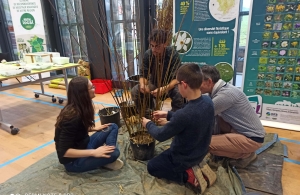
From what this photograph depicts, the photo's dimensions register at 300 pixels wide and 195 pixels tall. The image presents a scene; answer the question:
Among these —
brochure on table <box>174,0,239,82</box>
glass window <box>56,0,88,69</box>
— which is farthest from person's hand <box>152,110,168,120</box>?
glass window <box>56,0,88,69</box>

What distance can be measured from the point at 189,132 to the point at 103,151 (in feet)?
2.18

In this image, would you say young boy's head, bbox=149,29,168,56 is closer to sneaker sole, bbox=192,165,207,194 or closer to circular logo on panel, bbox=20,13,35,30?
sneaker sole, bbox=192,165,207,194

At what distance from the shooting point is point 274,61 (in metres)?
2.40

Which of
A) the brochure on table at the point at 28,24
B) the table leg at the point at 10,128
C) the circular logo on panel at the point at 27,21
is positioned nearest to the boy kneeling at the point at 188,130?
the table leg at the point at 10,128

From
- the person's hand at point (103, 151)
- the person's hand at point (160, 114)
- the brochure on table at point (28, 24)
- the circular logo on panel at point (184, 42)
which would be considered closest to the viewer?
the person's hand at point (103, 151)

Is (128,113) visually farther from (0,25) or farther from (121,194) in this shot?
(0,25)

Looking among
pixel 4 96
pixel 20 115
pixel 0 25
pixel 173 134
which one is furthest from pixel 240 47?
pixel 0 25

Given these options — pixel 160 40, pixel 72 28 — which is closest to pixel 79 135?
pixel 160 40

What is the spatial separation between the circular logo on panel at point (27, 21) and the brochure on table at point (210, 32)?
3.17 metres

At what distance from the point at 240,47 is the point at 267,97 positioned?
777 millimetres

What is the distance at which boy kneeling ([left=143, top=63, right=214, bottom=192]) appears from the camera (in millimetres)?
1316

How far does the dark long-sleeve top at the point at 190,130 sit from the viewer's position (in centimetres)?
132

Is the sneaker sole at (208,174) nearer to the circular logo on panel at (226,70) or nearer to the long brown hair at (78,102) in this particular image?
the long brown hair at (78,102)

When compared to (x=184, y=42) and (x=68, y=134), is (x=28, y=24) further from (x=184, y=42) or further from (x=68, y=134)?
(x=68, y=134)
